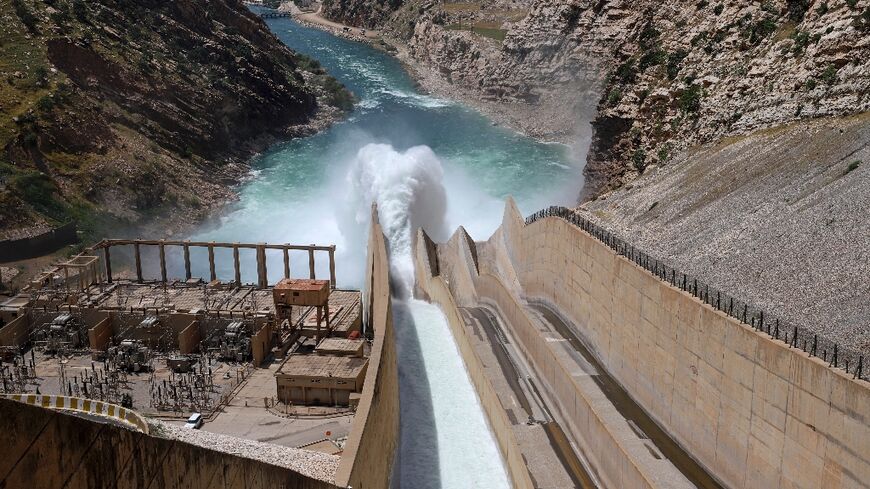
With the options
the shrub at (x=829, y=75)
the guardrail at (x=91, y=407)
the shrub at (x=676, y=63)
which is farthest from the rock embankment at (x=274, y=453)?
the shrub at (x=676, y=63)

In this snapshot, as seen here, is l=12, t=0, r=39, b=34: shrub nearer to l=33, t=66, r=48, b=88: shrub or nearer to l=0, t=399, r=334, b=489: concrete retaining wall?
l=33, t=66, r=48, b=88: shrub

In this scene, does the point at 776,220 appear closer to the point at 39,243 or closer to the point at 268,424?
the point at 268,424

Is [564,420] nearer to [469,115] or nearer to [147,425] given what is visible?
[147,425]

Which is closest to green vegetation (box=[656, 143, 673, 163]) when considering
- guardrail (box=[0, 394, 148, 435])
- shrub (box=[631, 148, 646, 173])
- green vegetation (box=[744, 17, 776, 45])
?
shrub (box=[631, 148, 646, 173])

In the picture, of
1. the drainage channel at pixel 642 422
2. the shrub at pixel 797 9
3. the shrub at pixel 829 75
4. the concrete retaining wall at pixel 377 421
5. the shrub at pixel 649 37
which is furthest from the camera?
the shrub at pixel 649 37

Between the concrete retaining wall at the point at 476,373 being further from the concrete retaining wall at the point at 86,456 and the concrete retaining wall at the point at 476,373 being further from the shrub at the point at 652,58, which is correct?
the concrete retaining wall at the point at 86,456

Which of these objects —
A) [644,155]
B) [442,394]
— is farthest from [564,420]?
[644,155]

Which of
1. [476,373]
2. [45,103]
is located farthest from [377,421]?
[45,103]
